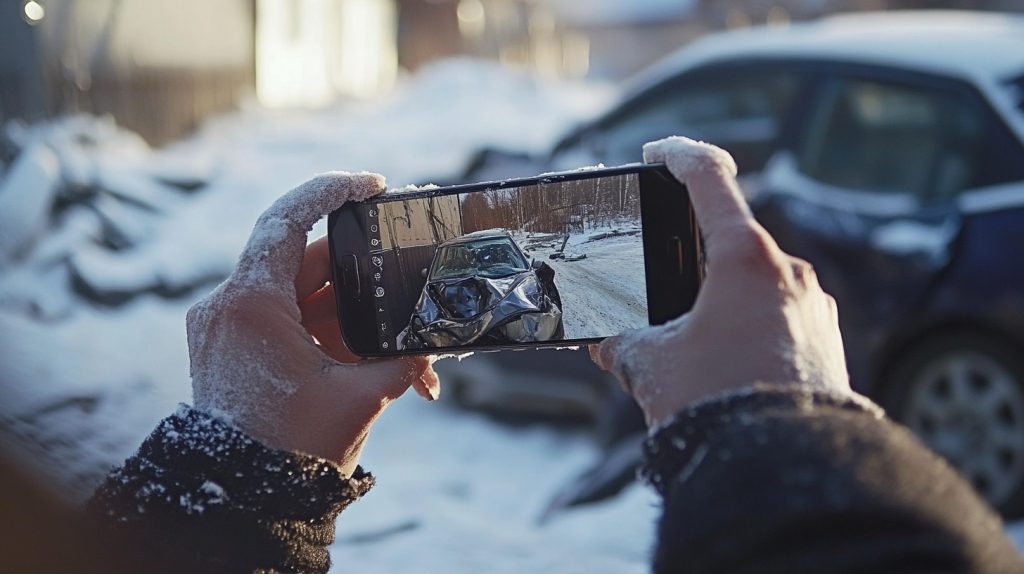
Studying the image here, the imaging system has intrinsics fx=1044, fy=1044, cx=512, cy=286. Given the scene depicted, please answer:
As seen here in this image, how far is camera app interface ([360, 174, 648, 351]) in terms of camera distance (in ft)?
5.31

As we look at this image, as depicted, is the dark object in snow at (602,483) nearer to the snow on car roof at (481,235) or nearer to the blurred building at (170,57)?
the snow on car roof at (481,235)

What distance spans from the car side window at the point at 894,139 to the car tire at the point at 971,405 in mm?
651

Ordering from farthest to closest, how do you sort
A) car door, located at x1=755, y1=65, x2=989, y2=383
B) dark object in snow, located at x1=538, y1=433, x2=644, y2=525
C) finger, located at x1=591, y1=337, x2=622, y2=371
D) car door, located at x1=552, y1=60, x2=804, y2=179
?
car door, located at x1=552, y1=60, x2=804, y2=179, car door, located at x1=755, y1=65, x2=989, y2=383, dark object in snow, located at x1=538, y1=433, x2=644, y2=525, finger, located at x1=591, y1=337, x2=622, y2=371

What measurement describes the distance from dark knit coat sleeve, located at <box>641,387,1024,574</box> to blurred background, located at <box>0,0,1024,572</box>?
1386 mm

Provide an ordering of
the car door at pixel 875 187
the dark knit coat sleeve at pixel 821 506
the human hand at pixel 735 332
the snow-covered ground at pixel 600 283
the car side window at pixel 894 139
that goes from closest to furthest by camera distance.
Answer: the dark knit coat sleeve at pixel 821 506 < the human hand at pixel 735 332 < the snow-covered ground at pixel 600 283 < the car door at pixel 875 187 < the car side window at pixel 894 139

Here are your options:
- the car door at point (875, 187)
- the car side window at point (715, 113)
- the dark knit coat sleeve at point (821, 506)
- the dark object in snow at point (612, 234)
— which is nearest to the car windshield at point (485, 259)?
the dark object in snow at point (612, 234)

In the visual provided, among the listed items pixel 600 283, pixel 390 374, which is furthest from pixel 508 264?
pixel 390 374

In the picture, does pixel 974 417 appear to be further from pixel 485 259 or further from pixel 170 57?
pixel 170 57

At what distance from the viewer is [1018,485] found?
3.83 meters

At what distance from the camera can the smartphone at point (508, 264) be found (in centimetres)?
156

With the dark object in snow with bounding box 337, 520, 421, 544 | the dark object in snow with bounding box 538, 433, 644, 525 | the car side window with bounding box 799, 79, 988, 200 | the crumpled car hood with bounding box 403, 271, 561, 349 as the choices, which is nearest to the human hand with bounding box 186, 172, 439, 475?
the crumpled car hood with bounding box 403, 271, 561, 349

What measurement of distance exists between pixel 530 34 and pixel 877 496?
29.6m

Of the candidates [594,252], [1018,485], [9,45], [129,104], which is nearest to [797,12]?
[129,104]

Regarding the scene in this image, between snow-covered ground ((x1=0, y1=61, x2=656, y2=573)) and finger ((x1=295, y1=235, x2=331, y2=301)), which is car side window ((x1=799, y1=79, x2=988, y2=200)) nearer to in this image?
snow-covered ground ((x1=0, y1=61, x2=656, y2=573))
